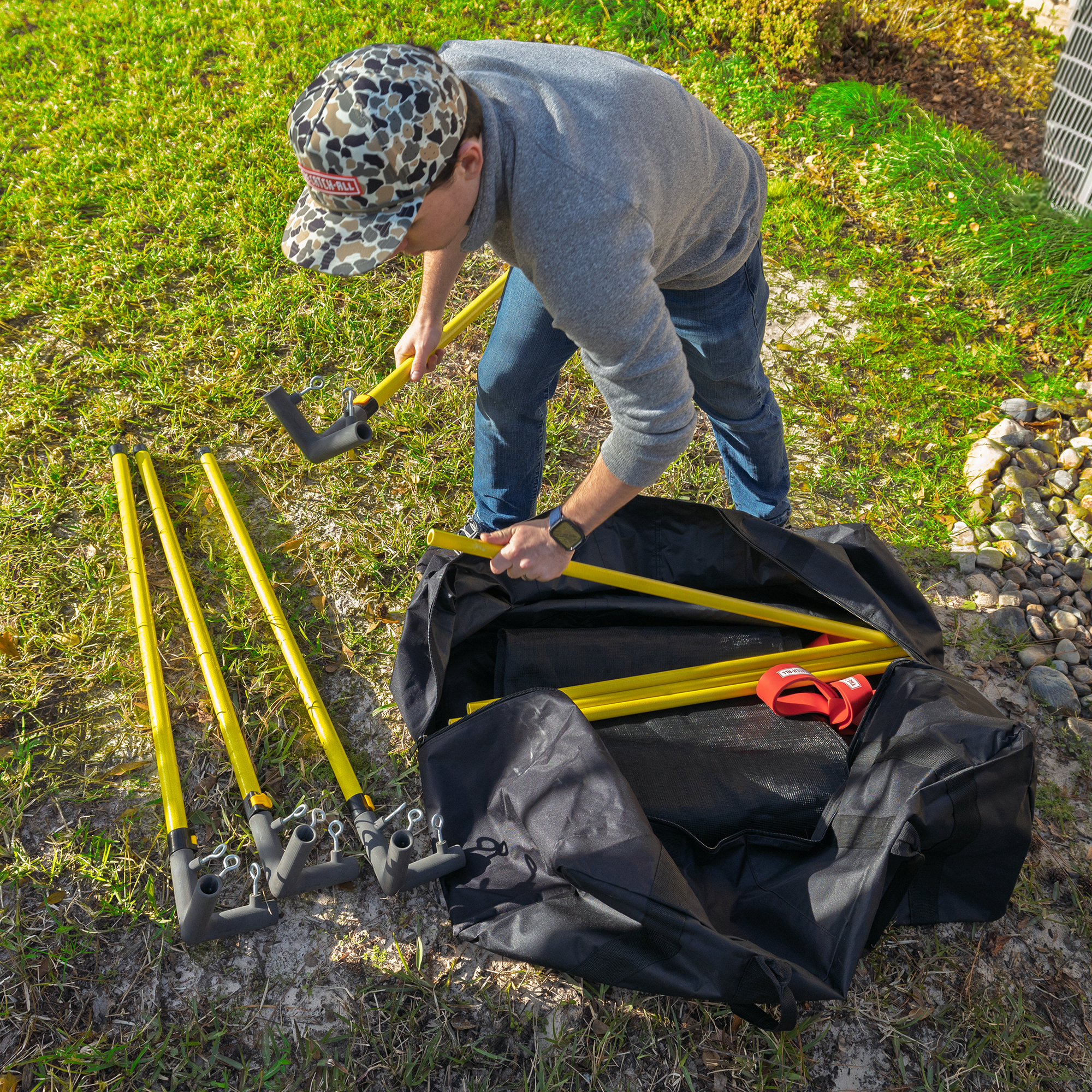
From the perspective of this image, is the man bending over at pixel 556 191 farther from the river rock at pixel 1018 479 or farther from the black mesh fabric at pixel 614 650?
the river rock at pixel 1018 479

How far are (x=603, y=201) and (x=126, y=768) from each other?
2103 mm

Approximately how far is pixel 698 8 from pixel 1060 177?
A: 241 cm

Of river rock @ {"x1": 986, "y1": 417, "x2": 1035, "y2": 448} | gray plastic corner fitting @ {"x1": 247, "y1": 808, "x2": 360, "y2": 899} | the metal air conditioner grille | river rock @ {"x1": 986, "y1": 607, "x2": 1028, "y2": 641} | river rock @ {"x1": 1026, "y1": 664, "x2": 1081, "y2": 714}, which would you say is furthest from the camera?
the metal air conditioner grille

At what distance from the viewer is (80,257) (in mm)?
3508

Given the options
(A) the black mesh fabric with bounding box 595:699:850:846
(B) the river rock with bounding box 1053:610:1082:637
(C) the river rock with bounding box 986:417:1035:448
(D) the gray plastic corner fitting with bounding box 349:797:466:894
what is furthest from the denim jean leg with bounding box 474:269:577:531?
(C) the river rock with bounding box 986:417:1035:448

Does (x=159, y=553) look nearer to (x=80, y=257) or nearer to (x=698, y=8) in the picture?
(x=80, y=257)

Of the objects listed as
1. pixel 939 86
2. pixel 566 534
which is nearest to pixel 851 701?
pixel 566 534

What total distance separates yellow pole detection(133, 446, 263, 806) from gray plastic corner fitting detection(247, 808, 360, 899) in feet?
0.30

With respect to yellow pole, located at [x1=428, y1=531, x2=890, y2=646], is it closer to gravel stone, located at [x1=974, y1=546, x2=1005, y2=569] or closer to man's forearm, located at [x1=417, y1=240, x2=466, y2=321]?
man's forearm, located at [x1=417, y1=240, x2=466, y2=321]

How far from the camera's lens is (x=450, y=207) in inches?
50.8

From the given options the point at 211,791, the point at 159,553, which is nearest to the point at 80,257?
the point at 159,553

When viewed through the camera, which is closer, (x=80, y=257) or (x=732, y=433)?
(x=732, y=433)

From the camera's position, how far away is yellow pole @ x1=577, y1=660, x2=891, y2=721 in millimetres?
2221

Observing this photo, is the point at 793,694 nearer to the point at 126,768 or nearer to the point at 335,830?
the point at 335,830
